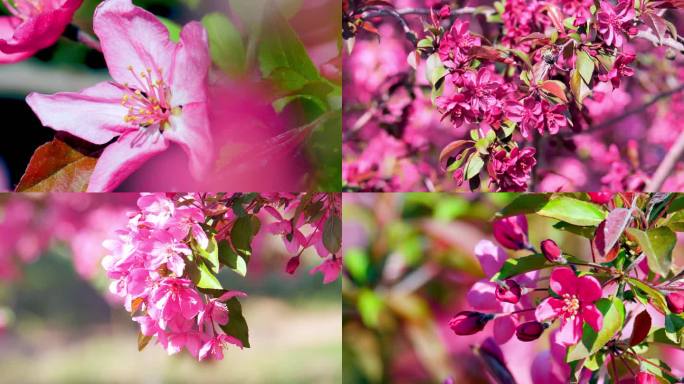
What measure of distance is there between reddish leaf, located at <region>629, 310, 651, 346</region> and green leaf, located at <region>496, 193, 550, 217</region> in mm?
222

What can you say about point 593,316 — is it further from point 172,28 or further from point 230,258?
point 172,28

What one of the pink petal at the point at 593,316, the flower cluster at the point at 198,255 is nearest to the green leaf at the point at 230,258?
the flower cluster at the point at 198,255

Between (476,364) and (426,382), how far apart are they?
0.11 meters

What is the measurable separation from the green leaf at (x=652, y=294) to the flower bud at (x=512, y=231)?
0.19m

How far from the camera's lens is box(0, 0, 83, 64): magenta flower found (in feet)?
4.09

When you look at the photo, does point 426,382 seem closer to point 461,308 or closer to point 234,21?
point 461,308

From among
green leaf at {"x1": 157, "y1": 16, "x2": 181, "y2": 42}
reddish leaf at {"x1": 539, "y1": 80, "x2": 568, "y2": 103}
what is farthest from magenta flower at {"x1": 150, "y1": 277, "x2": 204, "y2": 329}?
reddish leaf at {"x1": 539, "y1": 80, "x2": 568, "y2": 103}

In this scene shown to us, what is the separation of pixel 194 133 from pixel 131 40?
0.19 m

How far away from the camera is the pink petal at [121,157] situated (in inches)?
49.8

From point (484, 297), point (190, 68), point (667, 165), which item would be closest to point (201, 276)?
point (190, 68)

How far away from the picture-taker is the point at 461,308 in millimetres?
1451

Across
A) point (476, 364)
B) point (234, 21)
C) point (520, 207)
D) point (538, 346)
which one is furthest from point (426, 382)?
point (234, 21)

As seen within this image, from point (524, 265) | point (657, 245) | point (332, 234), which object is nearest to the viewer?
point (657, 245)

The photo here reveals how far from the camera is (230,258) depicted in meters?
1.27
